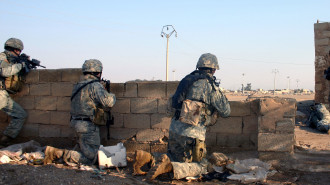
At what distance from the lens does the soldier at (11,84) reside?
17.5ft

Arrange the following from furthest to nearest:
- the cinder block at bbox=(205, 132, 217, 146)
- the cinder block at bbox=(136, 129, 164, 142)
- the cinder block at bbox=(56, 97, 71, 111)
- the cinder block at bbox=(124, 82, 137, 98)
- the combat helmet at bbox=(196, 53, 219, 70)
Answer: the cinder block at bbox=(56, 97, 71, 111) → the cinder block at bbox=(124, 82, 137, 98) → the cinder block at bbox=(136, 129, 164, 142) → the cinder block at bbox=(205, 132, 217, 146) → the combat helmet at bbox=(196, 53, 219, 70)

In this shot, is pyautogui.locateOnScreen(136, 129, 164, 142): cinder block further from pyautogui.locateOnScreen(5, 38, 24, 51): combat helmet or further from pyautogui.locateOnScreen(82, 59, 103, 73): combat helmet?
pyautogui.locateOnScreen(5, 38, 24, 51): combat helmet

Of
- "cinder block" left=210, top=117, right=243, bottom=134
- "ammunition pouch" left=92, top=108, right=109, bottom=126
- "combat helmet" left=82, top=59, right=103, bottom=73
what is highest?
"combat helmet" left=82, top=59, right=103, bottom=73

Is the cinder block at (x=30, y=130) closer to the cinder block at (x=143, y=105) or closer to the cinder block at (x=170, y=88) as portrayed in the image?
the cinder block at (x=143, y=105)

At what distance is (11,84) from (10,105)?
375 mm

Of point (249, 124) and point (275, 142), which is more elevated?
point (249, 124)

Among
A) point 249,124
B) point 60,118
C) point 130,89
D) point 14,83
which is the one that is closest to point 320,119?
point 249,124

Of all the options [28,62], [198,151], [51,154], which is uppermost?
[28,62]

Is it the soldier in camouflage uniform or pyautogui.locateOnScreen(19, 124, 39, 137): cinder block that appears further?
pyautogui.locateOnScreen(19, 124, 39, 137): cinder block

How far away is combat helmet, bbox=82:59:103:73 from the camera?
15.5 feet

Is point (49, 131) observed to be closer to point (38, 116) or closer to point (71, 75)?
point (38, 116)

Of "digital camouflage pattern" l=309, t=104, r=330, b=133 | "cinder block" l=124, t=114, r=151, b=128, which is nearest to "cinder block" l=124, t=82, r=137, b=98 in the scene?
"cinder block" l=124, t=114, r=151, b=128

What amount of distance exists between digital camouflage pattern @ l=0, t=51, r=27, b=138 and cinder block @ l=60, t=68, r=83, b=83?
759 mm

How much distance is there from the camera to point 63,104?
18.2 feet
